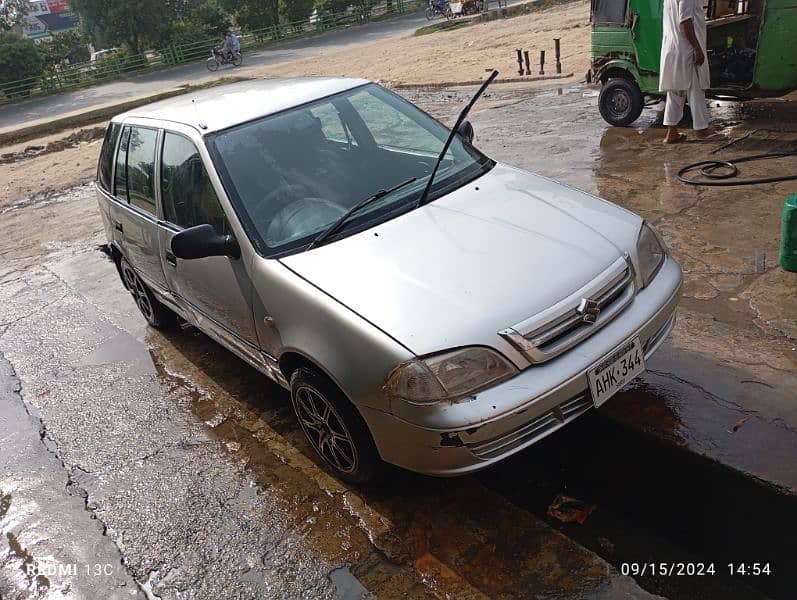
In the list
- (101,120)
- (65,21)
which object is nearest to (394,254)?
(101,120)

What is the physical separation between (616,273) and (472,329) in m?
0.75

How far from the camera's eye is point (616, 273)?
9.00ft

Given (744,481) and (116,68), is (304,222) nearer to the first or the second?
(744,481)

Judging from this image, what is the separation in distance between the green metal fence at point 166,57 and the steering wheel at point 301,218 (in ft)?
106

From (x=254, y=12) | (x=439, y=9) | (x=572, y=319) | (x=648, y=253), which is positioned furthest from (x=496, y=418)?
(x=254, y=12)

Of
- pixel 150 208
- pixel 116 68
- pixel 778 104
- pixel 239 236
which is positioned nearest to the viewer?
pixel 239 236

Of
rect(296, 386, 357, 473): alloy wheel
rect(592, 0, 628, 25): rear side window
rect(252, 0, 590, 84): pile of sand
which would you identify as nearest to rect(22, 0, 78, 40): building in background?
rect(252, 0, 590, 84): pile of sand

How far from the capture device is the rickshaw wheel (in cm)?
768

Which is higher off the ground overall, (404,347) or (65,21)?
(65,21)

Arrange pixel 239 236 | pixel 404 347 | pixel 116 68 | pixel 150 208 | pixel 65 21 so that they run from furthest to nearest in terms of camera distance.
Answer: pixel 65 21 < pixel 116 68 < pixel 150 208 < pixel 239 236 < pixel 404 347

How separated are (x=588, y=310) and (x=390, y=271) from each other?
833 millimetres

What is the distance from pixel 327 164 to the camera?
11.3ft

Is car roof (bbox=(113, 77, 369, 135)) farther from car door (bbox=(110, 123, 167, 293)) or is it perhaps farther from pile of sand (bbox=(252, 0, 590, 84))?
pile of sand (bbox=(252, 0, 590, 84))

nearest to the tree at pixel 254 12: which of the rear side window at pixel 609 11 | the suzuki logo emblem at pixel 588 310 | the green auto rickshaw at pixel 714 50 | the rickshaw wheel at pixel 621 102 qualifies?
the green auto rickshaw at pixel 714 50
